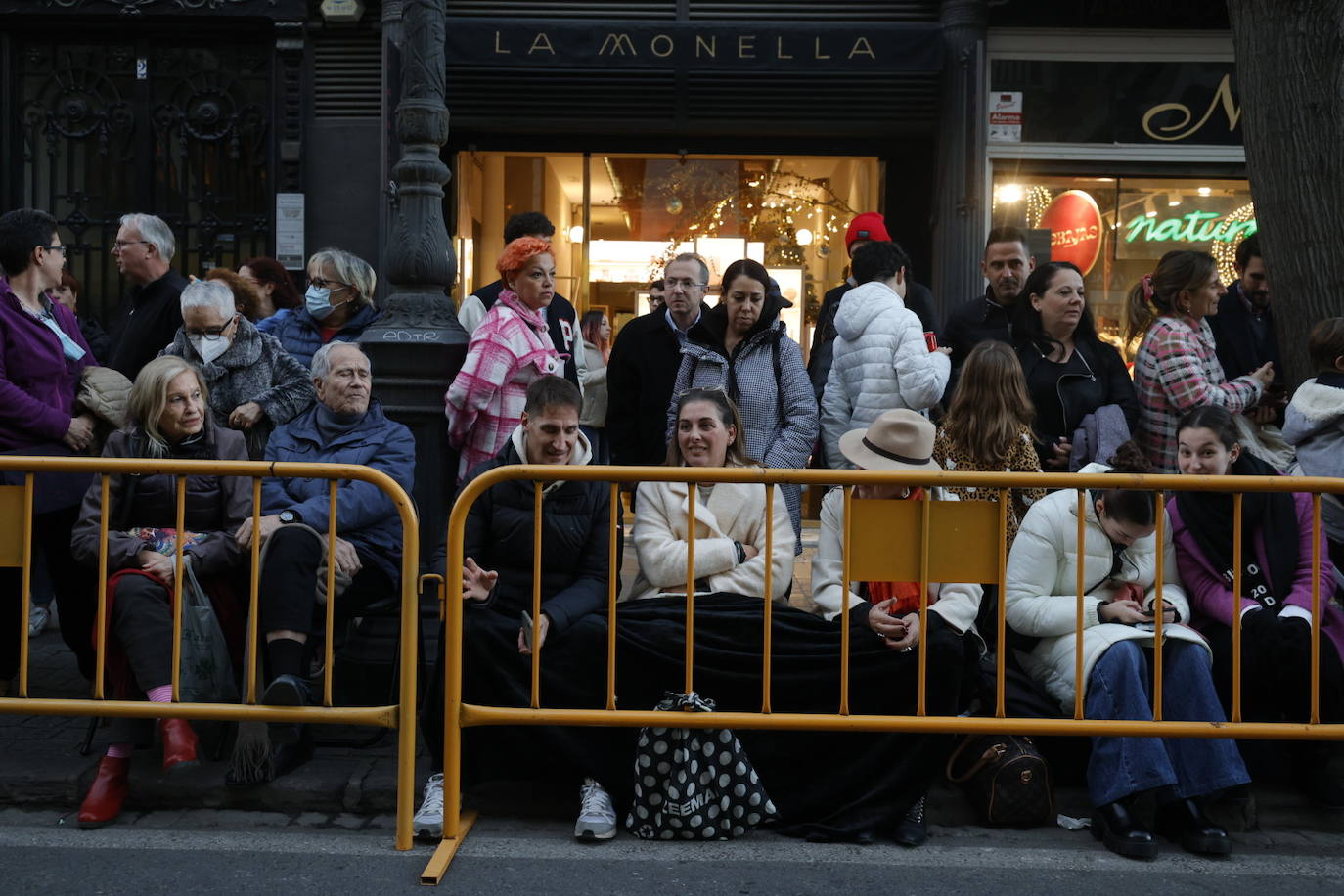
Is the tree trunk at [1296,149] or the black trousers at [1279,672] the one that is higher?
the tree trunk at [1296,149]

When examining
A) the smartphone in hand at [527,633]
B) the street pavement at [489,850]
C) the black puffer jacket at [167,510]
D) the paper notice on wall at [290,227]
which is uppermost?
the paper notice on wall at [290,227]

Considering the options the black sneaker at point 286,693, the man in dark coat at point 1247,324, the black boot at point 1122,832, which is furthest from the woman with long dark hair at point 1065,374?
the black sneaker at point 286,693

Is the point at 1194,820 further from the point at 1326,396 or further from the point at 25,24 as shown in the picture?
the point at 25,24

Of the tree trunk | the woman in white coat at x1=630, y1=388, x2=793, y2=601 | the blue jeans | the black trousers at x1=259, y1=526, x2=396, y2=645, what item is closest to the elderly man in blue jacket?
the black trousers at x1=259, y1=526, x2=396, y2=645

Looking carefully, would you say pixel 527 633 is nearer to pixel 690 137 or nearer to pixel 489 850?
pixel 489 850

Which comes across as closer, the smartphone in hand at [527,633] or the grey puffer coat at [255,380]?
the smartphone in hand at [527,633]

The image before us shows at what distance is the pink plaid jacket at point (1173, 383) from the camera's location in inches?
233

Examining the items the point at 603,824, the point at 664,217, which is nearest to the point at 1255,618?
the point at 603,824

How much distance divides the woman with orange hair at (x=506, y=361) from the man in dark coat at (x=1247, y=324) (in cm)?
336

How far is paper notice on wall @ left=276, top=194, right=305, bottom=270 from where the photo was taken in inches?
412

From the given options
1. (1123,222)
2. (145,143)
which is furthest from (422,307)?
(1123,222)

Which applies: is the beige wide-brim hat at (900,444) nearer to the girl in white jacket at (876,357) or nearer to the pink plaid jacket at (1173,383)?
the girl in white jacket at (876,357)

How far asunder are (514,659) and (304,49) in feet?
24.4

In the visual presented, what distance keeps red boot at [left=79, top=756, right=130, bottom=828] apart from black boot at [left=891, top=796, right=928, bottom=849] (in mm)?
2681
